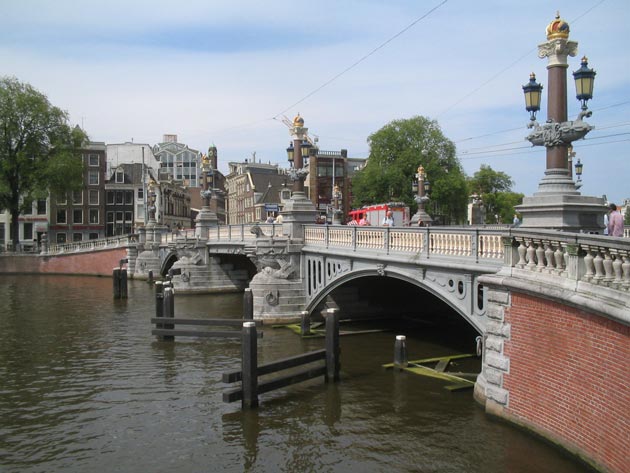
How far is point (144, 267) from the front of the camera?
4969cm

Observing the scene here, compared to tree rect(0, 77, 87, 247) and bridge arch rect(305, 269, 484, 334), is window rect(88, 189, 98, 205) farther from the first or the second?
bridge arch rect(305, 269, 484, 334)

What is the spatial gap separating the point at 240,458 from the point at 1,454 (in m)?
5.02

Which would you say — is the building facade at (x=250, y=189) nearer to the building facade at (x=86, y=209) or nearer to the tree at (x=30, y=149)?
the building facade at (x=86, y=209)

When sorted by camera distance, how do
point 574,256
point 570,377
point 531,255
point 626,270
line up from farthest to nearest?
1. point 531,255
2. point 570,377
3. point 574,256
4. point 626,270

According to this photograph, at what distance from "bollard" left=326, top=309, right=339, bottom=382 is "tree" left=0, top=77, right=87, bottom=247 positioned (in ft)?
152

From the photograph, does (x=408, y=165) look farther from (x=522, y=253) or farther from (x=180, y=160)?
(x=180, y=160)

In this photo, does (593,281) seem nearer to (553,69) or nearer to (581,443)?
(581,443)

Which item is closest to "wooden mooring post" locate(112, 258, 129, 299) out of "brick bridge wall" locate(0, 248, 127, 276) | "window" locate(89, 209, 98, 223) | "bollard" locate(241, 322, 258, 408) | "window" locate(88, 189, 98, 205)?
"brick bridge wall" locate(0, 248, 127, 276)

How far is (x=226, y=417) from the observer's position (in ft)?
47.0

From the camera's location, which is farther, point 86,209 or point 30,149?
point 86,209

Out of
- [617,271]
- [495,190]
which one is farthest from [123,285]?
[495,190]

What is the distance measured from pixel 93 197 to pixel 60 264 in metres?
17.1

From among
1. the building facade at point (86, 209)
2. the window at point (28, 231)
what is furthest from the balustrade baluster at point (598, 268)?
the window at point (28, 231)

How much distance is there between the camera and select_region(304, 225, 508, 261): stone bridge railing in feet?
46.3
